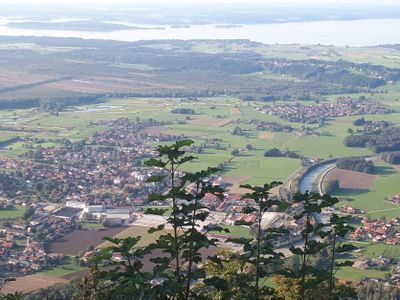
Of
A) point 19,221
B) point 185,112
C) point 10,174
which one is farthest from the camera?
point 185,112

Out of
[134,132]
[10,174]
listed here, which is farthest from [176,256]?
[134,132]

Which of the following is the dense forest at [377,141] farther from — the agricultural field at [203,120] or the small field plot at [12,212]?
the small field plot at [12,212]

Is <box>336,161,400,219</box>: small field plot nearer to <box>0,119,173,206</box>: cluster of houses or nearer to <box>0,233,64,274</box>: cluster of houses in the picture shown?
<box>0,119,173,206</box>: cluster of houses

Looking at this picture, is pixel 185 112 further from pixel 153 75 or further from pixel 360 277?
pixel 360 277

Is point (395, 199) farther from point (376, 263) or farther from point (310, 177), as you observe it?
point (376, 263)

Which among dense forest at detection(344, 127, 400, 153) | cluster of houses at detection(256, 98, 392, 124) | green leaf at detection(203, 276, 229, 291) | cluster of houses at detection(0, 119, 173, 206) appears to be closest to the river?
dense forest at detection(344, 127, 400, 153)
